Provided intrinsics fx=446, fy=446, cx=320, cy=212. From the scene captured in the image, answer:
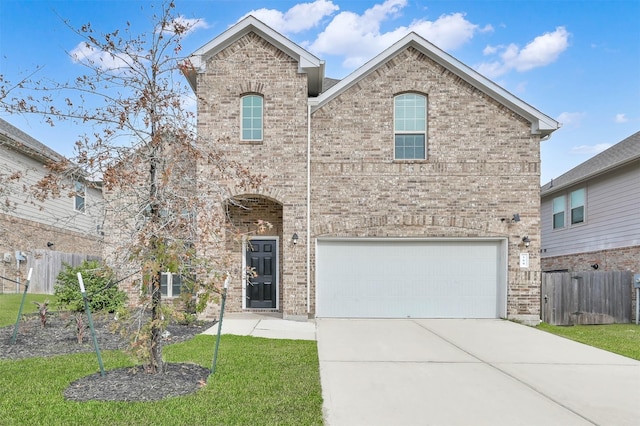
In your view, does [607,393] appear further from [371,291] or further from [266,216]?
[266,216]

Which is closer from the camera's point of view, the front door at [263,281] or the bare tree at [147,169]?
the bare tree at [147,169]

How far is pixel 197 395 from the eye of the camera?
514cm

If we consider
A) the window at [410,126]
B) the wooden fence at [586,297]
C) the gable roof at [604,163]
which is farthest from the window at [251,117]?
the gable roof at [604,163]

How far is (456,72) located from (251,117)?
5632 mm

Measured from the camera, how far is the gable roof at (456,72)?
11773 millimetres

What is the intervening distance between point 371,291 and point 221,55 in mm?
7416

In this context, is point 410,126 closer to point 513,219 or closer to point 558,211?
point 513,219

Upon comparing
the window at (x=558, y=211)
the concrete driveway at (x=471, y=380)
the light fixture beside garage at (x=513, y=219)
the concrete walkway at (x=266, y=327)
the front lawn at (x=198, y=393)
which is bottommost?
the concrete walkway at (x=266, y=327)

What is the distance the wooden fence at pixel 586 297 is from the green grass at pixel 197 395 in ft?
25.7

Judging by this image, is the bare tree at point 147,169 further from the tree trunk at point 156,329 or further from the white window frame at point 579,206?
the white window frame at point 579,206

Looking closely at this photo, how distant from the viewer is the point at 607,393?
5.73 m

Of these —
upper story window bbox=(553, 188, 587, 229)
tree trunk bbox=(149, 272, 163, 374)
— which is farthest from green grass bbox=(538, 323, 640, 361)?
tree trunk bbox=(149, 272, 163, 374)

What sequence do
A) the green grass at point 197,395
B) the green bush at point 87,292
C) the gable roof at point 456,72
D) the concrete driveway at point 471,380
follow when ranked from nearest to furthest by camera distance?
1. the green grass at point 197,395
2. the concrete driveway at point 471,380
3. the green bush at point 87,292
4. the gable roof at point 456,72

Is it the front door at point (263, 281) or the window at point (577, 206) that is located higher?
the window at point (577, 206)
